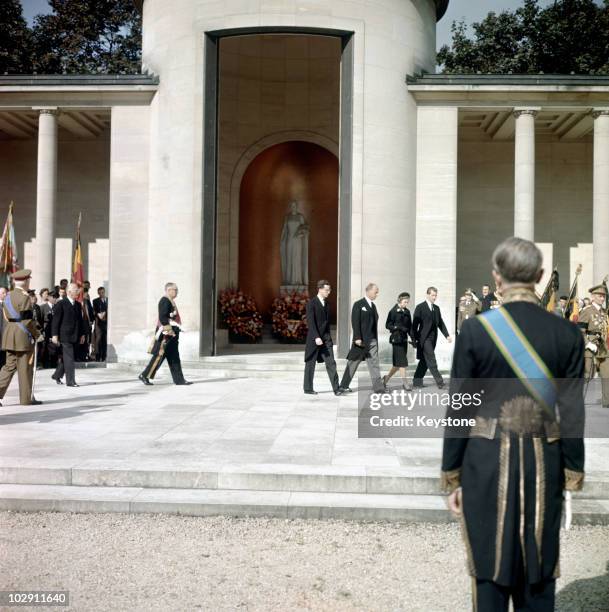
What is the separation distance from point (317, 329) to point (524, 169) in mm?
9594

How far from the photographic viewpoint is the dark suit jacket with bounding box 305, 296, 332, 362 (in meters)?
12.7

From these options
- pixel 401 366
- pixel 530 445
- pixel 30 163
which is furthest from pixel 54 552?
pixel 30 163

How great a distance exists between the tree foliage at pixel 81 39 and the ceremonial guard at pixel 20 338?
25.9m

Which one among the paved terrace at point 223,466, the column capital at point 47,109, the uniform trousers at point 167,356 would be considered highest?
the column capital at point 47,109

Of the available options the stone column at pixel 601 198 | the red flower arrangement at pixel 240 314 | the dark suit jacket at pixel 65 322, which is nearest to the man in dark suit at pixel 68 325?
the dark suit jacket at pixel 65 322

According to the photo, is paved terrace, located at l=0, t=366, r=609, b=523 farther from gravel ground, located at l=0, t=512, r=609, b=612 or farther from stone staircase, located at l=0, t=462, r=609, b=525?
gravel ground, located at l=0, t=512, r=609, b=612

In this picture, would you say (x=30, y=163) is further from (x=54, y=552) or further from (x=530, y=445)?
(x=530, y=445)

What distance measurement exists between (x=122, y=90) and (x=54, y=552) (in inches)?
641

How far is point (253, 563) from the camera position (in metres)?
5.03

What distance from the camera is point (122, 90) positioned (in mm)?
19281

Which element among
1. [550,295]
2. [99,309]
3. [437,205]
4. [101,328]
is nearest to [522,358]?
[550,295]

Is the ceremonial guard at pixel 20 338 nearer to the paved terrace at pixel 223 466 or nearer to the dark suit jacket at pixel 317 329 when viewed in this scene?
the paved terrace at pixel 223 466

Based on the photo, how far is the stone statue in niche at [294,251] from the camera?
23.4m

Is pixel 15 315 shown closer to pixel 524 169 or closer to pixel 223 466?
pixel 223 466
